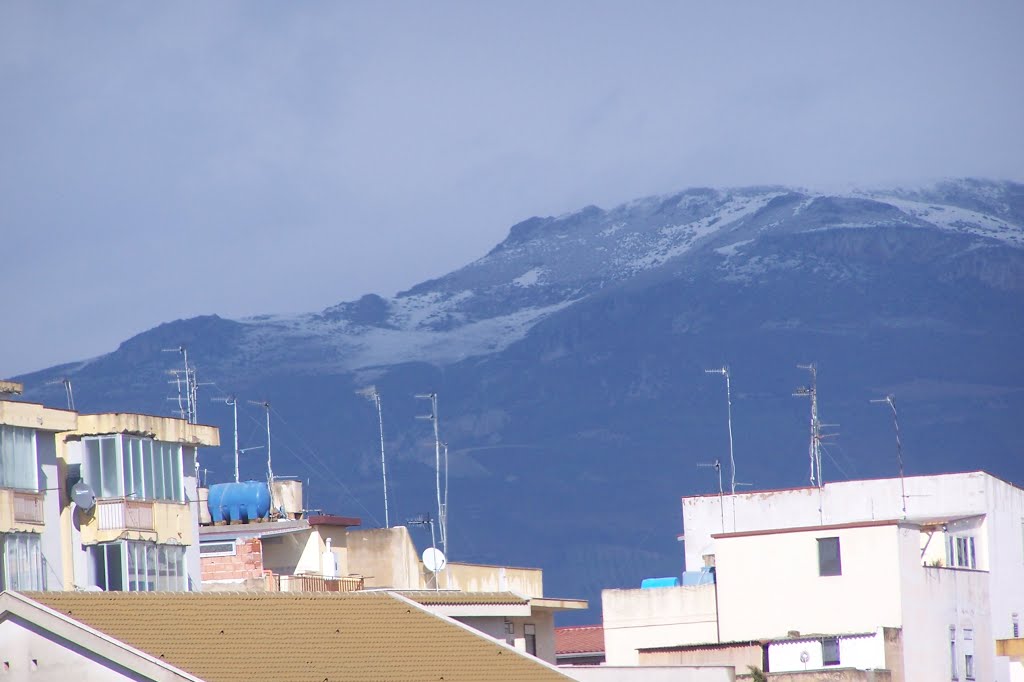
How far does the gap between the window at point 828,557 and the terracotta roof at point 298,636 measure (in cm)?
1743

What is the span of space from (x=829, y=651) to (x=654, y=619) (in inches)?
409

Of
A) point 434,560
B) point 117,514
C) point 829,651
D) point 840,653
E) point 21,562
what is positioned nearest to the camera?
point 21,562

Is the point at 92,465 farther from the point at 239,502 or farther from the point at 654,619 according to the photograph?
the point at 654,619

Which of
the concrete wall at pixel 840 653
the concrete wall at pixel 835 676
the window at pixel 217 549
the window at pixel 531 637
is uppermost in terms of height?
the window at pixel 217 549

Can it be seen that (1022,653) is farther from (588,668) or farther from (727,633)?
(588,668)

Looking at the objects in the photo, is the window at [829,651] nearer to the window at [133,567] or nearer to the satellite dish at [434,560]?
the satellite dish at [434,560]

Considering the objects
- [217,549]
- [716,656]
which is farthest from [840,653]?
[217,549]

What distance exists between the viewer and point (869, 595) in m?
56.2

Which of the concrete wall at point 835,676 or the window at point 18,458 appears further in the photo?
the concrete wall at point 835,676

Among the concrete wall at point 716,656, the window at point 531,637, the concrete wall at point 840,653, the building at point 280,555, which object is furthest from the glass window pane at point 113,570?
the concrete wall at point 840,653

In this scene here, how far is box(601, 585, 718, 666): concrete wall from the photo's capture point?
63719 mm

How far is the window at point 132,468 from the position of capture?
4800 cm

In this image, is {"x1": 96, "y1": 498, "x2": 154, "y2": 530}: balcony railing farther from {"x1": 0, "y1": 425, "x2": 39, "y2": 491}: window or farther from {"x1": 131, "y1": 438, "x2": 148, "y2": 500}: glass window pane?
{"x1": 0, "y1": 425, "x2": 39, "y2": 491}: window

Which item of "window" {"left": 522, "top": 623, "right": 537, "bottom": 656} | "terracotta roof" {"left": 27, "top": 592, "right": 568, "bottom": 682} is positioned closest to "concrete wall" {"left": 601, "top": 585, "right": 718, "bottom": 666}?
"window" {"left": 522, "top": 623, "right": 537, "bottom": 656}
